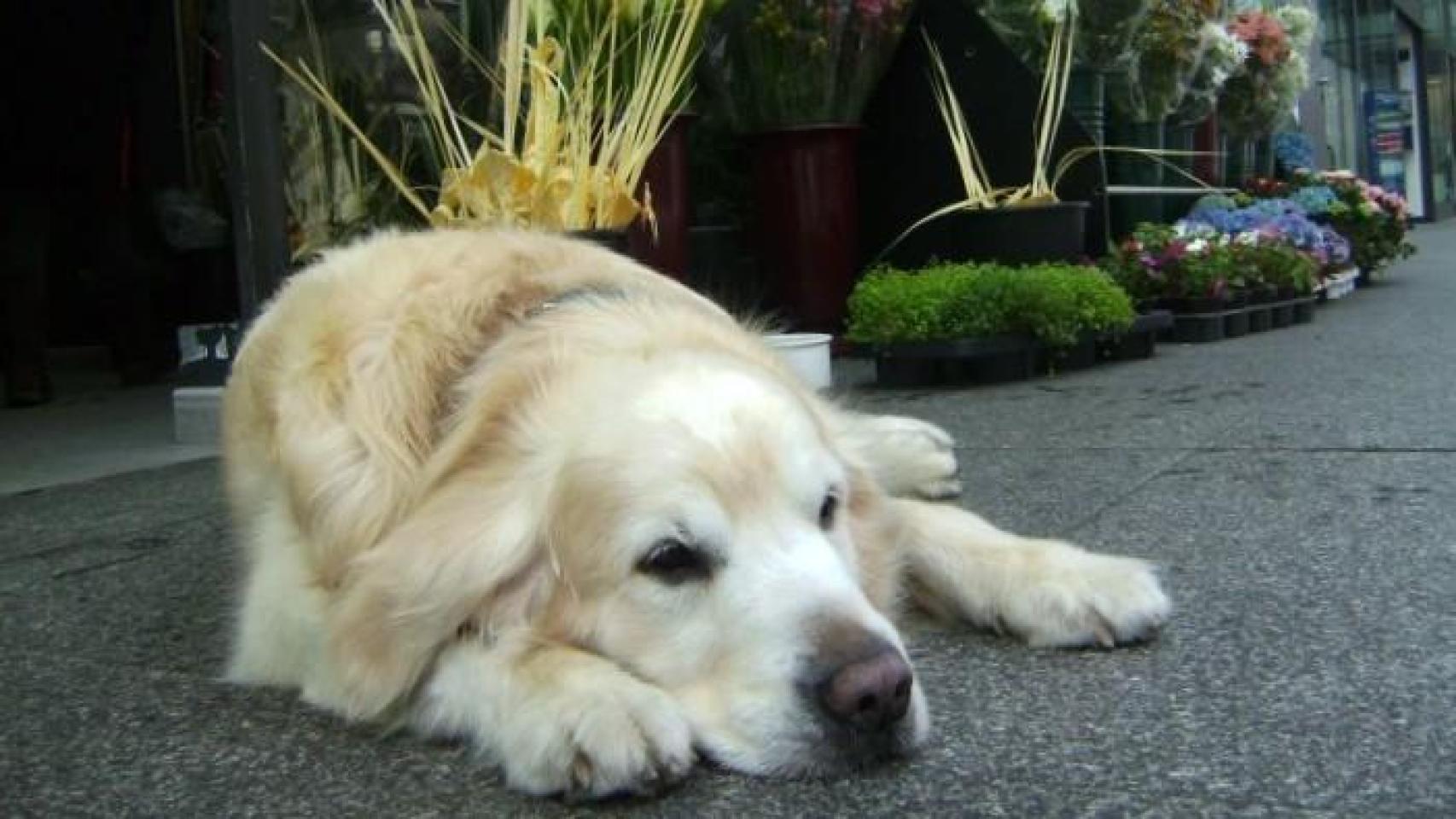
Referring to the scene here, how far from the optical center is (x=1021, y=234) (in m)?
6.60

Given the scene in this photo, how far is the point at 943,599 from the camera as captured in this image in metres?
2.52

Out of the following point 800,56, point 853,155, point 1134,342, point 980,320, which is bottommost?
point 1134,342

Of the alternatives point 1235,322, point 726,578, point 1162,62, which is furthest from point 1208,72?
point 726,578

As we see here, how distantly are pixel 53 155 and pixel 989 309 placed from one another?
438cm

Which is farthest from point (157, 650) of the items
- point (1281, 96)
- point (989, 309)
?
point (1281, 96)

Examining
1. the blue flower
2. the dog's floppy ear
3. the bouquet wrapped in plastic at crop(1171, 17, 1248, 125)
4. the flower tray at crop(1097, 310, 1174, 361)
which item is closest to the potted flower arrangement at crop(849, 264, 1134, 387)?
the flower tray at crop(1097, 310, 1174, 361)

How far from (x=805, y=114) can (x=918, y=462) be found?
3.80 m

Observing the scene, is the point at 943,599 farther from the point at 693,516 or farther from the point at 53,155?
the point at 53,155

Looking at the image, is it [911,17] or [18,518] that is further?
[911,17]

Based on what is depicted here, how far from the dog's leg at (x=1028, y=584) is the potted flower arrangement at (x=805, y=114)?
4.47m

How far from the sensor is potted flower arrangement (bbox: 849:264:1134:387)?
19.1 ft

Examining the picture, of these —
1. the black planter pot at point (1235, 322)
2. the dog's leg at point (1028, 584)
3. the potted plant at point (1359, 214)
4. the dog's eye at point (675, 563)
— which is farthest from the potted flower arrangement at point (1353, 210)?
the dog's eye at point (675, 563)

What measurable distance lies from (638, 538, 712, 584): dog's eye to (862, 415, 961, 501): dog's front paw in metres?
1.45

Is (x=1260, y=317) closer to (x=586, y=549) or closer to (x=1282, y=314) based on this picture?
(x=1282, y=314)
